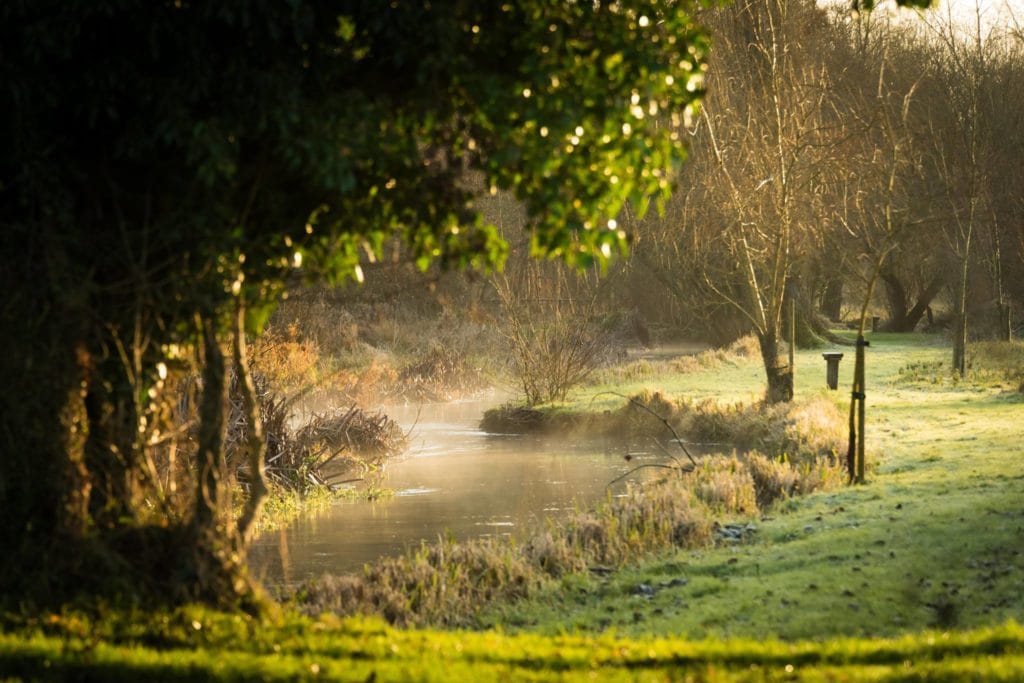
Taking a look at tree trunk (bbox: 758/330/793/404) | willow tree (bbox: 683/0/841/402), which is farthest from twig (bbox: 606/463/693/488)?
willow tree (bbox: 683/0/841/402)

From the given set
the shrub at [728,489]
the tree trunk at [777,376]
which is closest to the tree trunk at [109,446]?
the shrub at [728,489]

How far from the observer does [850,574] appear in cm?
Answer: 1189

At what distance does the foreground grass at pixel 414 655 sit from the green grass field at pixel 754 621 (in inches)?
0.5

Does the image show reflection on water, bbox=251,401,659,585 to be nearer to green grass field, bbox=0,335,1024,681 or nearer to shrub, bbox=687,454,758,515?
shrub, bbox=687,454,758,515

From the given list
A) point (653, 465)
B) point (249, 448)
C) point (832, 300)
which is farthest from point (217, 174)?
point (832, 300)

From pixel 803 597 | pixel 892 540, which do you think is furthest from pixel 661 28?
pixel 892 540

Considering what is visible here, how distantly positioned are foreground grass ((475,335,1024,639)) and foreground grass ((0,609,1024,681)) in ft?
6.89

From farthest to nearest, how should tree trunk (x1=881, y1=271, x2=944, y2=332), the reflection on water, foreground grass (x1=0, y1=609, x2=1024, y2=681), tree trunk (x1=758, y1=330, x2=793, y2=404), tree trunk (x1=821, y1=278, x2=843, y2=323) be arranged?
1. tree trunk (x1=821, y1=278, x2=843, y2=323)
2. tree trunk (x1=881, y1=271, x2=944, y2=332)
3. tree trunk (x1=758, y1=330, x2=793, y2=404)
4. the reflection on water
5. foreground grass (x1=0, y1=609, x2=1024, y2=681)

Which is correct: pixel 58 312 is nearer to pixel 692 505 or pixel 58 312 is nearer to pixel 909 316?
pixel 692 505

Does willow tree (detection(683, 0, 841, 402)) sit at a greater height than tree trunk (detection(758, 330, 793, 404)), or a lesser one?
greater

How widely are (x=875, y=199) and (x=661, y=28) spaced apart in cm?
3485

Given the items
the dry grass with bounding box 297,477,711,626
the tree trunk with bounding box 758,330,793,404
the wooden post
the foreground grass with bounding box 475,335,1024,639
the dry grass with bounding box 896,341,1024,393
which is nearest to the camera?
the foreground grass with bounding box 475,335,1024,639

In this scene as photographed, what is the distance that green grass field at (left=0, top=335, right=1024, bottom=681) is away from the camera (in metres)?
7.50

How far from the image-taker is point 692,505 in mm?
15844
